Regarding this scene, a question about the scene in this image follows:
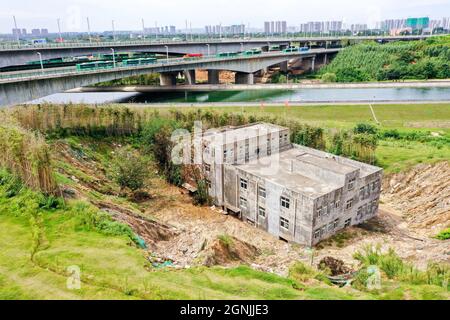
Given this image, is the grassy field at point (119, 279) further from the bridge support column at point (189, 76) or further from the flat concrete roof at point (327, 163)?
the bridge support column at point (189, 76)

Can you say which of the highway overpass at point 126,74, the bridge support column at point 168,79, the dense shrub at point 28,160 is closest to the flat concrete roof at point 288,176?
the dense shrub at point 28,160

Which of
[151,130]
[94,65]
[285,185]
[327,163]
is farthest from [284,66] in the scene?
[285,185]

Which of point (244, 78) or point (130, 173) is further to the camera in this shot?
point (244, 78)

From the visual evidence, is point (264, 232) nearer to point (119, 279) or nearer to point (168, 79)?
point (119, 279)

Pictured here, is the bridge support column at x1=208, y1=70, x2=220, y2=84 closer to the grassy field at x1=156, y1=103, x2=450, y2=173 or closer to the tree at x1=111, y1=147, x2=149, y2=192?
the grassy field at x1=156, y1=103, x2=450, y2=173

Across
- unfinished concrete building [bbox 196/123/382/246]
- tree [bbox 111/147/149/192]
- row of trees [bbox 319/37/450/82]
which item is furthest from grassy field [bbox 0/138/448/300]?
row of trees [bbox 319/37/450/82]
